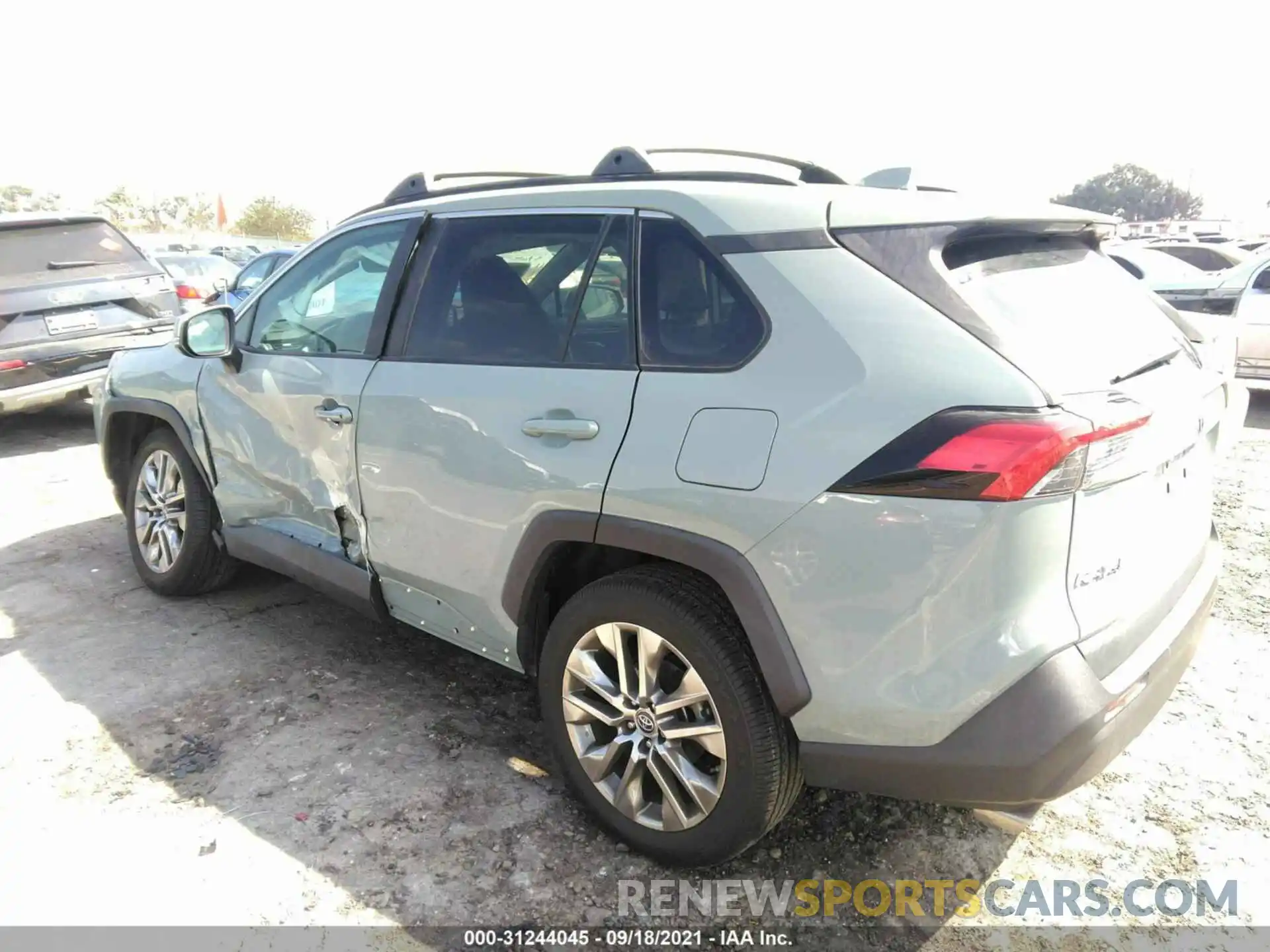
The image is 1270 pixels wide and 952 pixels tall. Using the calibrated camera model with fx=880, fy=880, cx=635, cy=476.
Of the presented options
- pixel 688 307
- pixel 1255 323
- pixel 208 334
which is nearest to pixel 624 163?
pixel 688 307

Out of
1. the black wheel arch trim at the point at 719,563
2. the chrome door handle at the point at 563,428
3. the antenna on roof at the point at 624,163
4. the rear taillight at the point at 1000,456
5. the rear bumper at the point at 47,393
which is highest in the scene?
the antenna on roof at the point at 624,163

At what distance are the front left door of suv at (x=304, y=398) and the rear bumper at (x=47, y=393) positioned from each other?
12.4 feet

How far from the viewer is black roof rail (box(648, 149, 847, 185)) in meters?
2.53

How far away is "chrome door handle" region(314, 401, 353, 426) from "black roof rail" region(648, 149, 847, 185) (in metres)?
1.36

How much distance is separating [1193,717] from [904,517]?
2110mm

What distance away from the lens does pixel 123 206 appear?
61.7 meters

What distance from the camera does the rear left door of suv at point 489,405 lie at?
2439mm

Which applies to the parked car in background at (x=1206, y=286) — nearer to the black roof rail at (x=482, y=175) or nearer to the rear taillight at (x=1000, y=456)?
the black roof rail at (x=482, y=175)

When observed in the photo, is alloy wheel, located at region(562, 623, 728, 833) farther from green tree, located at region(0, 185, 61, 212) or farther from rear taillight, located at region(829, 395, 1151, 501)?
green tree, located at region(0, 185, 61, 212)

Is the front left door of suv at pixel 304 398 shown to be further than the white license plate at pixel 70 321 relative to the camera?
No

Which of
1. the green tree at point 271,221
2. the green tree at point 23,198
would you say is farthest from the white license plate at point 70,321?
the green tree at point 23,198

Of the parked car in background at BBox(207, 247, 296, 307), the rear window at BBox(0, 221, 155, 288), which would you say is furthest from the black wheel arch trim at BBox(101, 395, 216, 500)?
the parked car in background at BBox(207, 247, 296, 307)

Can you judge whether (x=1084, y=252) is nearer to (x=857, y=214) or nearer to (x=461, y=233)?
(x=857, y=214)

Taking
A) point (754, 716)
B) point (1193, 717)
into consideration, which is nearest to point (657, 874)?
point (754, 716)
